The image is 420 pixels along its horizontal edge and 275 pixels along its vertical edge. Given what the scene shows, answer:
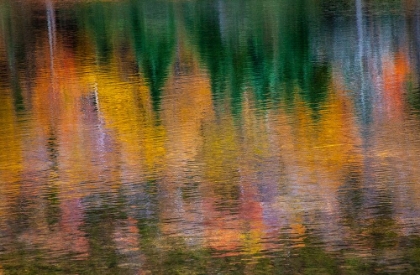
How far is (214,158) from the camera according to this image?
13.8m

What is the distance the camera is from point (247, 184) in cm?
1238

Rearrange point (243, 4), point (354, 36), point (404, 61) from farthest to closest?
point (243, 4) → point (354, 36) → point (404, 61)

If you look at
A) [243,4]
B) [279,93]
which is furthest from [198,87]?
[243,4]

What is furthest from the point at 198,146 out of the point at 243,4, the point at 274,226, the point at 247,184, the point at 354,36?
the point at 243,4

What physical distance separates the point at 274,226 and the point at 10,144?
6.20m

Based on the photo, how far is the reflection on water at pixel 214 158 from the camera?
9805 mm

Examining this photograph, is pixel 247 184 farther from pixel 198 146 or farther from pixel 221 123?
pixel 221 123

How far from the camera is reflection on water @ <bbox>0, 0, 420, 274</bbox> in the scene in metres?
9.80

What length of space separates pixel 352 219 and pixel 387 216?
343mm

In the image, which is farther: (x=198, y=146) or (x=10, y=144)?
(x=10, y=144)

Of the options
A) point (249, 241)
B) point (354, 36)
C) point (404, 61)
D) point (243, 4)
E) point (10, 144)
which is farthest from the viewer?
point (243, 4)

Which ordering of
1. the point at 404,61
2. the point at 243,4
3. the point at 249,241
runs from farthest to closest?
the point at 243,4, the point at 404,61, the point at 249,241

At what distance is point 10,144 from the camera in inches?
615

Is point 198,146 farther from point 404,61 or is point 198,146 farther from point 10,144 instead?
point 404,61
